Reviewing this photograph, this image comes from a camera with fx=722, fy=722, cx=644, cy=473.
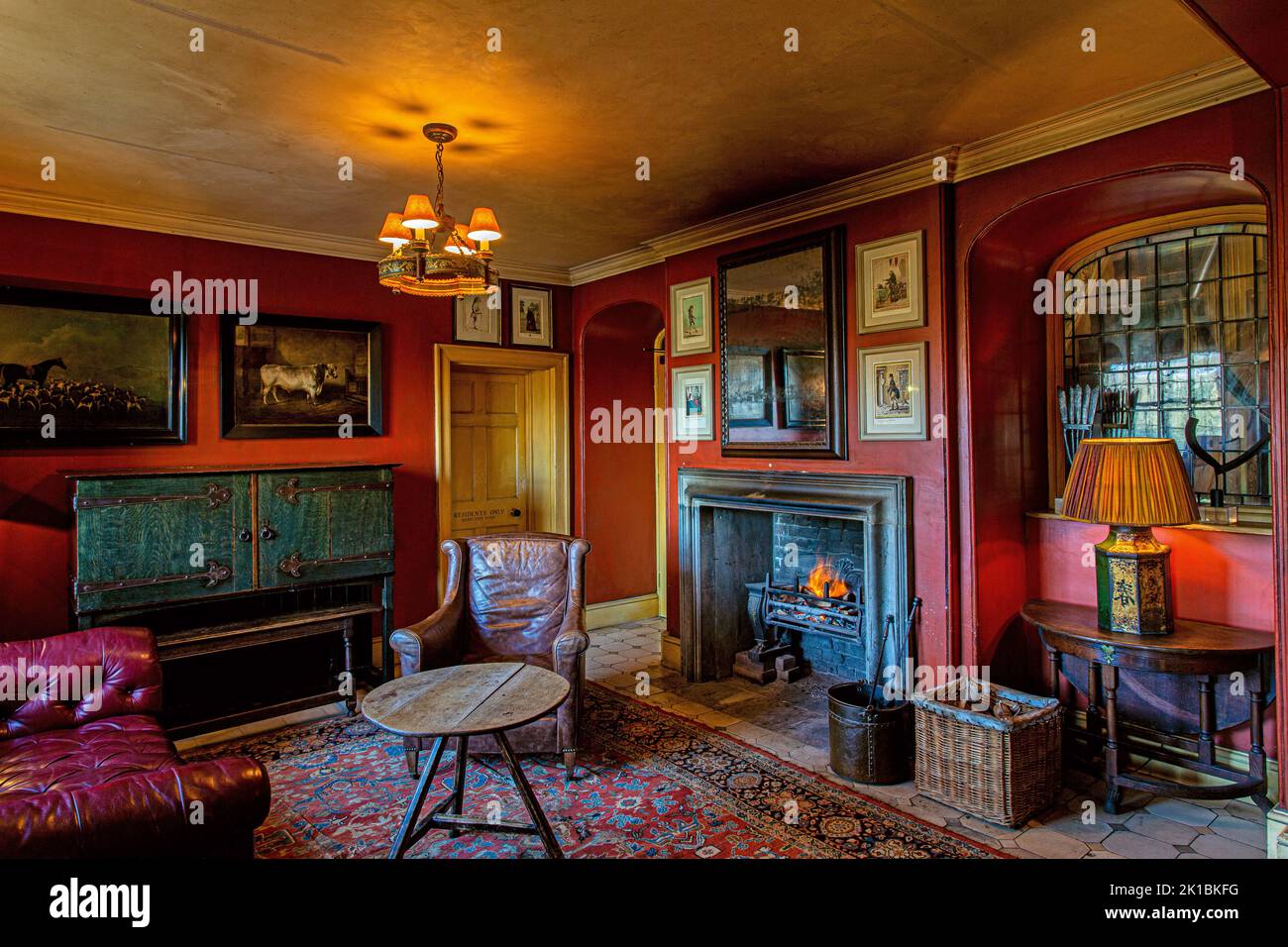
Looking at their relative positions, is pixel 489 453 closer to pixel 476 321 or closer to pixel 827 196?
pixel 476 321

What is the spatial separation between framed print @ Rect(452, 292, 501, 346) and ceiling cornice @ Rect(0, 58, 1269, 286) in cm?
34

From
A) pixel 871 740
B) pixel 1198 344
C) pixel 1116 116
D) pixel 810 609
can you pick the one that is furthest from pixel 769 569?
pixel 1116 116

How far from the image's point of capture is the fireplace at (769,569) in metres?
4.29

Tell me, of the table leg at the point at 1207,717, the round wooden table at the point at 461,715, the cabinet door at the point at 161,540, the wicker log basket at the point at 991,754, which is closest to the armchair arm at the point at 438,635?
the round wooden table at the point at 461,715

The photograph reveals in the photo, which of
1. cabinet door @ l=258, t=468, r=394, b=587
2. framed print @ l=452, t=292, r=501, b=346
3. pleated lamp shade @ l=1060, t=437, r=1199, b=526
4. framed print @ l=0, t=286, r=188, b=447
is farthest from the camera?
framed print @ l=452, t=292, r=501, b=346

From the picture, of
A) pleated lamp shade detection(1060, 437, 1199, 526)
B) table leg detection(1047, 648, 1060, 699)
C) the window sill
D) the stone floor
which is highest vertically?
pleated lamp shade detection(1060, 437, 1199, 526)

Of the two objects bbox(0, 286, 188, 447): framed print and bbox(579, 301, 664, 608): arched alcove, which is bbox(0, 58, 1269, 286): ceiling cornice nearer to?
bbox(0, 286, 188, 447): framed print

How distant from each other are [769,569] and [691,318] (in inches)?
73.5

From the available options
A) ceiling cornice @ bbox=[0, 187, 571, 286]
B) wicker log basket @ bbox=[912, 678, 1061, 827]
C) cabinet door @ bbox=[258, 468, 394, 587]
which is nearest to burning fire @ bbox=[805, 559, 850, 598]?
wicker log basket @ bbox=[912, 678, 1061, 827]

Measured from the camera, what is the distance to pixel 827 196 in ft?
13.3

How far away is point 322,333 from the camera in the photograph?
507cm

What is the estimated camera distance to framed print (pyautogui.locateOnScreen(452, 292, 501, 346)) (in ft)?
18.7

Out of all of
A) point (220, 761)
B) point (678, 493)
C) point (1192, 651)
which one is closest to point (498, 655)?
point (678, 493)

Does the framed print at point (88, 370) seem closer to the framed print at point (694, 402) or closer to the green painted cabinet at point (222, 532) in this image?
the green painted cabinet at point (222, 532)
